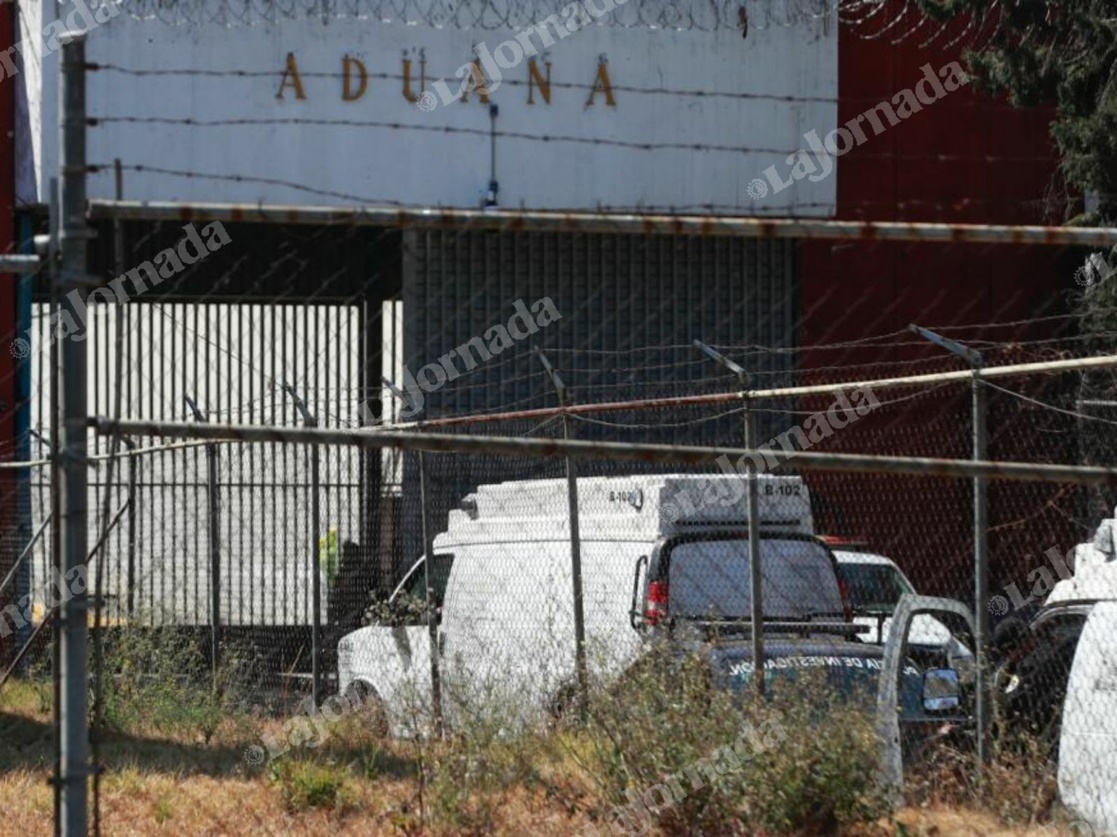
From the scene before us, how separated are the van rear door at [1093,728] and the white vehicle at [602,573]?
2275 mm

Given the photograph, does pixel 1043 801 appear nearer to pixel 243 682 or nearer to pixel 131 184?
pixel 243 682

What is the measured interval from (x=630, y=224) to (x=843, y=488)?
10.2 m

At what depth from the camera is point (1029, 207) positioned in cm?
1727

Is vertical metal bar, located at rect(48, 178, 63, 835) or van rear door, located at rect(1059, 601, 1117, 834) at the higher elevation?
vertical metal bar, located at rect(48, 178, 63, 835)

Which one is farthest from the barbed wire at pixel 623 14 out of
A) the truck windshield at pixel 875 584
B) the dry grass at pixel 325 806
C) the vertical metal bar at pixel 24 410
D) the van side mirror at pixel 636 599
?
the dry grass at pixel 325 806

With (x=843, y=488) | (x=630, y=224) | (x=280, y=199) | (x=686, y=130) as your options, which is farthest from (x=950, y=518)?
(x=630, y=224)

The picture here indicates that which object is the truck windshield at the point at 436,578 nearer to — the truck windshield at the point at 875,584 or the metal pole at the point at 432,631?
the metal pole at the point at 432,631

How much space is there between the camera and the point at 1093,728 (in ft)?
21.2

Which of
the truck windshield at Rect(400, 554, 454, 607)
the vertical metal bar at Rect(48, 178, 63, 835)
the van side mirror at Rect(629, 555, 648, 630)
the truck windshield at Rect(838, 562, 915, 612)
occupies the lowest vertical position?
the truck windshield at Rect(838, 562, 915, 612)

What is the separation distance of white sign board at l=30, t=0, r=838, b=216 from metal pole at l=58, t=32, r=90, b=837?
11.0 metres

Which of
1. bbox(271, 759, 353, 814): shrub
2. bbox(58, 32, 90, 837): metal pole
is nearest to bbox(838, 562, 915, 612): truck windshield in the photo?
bbox(271, 759, 353, 814): shrub

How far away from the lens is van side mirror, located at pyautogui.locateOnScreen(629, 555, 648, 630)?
27.7 ft

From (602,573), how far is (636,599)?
93cm

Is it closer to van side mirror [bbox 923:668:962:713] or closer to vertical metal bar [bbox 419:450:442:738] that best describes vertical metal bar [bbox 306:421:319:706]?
vertical metal bar [bbox 419:450:442:738]
